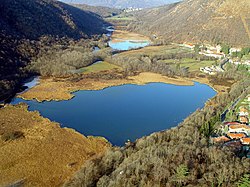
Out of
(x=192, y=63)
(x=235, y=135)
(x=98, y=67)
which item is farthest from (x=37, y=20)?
(x=235, y=135)

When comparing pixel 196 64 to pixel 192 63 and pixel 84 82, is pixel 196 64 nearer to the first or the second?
pixel 192 63

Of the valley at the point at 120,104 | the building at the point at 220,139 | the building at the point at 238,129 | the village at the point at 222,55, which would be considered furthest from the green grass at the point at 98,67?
the building at the point at 220,139

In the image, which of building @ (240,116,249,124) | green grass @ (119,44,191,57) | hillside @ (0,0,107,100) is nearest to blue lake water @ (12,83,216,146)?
building @ (240,116,249,124)

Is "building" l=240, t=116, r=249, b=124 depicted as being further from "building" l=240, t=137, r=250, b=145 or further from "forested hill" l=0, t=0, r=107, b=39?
"forested hill" l=0, t=0, r=107, b=39

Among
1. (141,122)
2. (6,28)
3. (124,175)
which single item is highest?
(6,28)

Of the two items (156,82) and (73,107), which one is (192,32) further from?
(73,107)

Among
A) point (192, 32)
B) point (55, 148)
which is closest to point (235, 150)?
point (55, 148)
